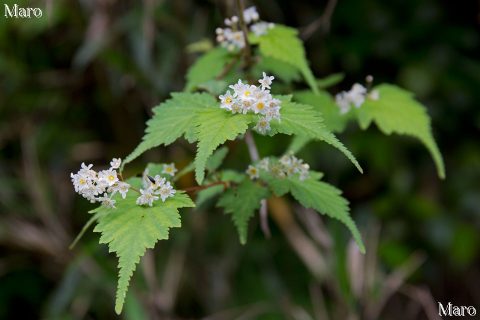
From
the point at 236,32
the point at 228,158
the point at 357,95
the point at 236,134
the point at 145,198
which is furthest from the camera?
the point at 228,158

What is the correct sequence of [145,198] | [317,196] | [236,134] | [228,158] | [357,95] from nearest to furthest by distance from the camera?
1. [236,134]
2. [145,198]
3. [317,196]
4. [357,95]
5. [228,158]

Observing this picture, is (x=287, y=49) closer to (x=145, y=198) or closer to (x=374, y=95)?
(x=374, y=95)

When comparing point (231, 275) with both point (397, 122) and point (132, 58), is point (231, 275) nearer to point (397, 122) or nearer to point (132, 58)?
point (132, 58)

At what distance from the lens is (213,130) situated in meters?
→ 1.02

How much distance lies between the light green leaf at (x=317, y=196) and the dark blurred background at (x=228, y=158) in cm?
128

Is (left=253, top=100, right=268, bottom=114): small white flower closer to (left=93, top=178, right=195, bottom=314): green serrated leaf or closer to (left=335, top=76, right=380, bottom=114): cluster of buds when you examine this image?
(left=93, top=178, right=195, bottom=314): green serrated leaf

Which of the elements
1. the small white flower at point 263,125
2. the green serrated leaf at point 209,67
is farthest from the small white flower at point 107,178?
the green serrated leaf at point 209,67

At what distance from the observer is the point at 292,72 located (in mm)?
1555

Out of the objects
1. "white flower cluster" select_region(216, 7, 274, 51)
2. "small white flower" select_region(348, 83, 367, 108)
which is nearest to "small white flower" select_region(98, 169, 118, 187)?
"white flower cluster" select_region(216, 7, 274, 51)

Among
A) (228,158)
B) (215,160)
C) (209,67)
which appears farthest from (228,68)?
(228,158)

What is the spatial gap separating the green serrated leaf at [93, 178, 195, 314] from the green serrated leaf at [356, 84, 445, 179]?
63 cm

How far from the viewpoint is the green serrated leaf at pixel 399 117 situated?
58.7 inches

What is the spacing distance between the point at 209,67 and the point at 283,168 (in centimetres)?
38

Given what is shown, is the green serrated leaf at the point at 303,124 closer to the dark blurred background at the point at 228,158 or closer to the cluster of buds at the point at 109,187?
the cluster of buds at the point at 109,187
